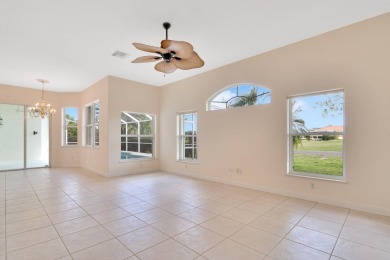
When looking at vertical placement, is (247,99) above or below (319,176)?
above

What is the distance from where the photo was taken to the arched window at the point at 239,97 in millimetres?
4451

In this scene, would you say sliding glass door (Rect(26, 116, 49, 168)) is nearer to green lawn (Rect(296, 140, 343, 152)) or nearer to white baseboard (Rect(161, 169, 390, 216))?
white baseboard (Rect(161, 169, 390, 216))

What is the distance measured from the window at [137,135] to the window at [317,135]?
4.66m

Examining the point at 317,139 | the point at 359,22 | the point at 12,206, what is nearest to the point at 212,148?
the point at 317,139

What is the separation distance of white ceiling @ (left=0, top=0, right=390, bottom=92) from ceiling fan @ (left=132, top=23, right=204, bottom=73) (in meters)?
0.49

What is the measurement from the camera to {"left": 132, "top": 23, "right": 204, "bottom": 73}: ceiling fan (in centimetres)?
257

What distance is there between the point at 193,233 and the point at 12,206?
129 inches

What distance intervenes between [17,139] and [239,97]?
7851 mm

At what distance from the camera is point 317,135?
3693 mm

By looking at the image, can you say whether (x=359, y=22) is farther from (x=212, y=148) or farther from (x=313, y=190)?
(x=212, y=148)

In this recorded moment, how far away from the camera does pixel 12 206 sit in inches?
133

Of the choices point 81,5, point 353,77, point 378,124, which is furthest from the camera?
point 353,77

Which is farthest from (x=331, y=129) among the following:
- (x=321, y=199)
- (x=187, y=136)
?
(x=187, y=136)

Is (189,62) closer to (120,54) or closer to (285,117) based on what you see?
(120,54)
